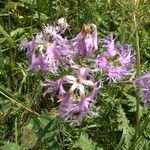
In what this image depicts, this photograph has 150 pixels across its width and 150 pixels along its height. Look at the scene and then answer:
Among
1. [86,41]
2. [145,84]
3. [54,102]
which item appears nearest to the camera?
[86,41]

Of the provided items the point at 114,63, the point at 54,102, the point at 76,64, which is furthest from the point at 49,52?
the point at 54,102

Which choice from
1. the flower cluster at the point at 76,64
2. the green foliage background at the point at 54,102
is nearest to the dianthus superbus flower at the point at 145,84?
the flower cluster at the point at 76,64

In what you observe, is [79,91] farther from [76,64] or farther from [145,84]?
[145,84]

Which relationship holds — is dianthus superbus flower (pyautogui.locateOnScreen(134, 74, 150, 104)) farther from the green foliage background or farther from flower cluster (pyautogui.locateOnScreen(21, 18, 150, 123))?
the green foliage background

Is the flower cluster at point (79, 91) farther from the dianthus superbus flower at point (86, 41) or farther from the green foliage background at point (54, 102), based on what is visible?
the green foliage background at point (54, 102)

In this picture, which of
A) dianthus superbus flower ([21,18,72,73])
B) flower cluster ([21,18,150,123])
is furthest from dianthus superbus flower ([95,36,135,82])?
dianthus superbus flower ([21,18,72,73])

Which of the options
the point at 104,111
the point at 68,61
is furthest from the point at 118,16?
the point at 68,61
